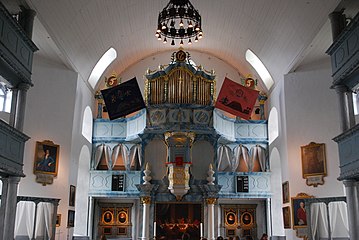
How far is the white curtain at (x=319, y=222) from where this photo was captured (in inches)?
674

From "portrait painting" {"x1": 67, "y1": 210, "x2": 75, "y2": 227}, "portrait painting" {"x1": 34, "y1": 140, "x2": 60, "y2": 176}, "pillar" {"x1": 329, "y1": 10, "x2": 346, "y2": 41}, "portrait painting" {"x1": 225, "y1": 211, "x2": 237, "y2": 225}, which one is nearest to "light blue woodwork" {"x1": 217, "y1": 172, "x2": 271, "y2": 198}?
"portrait painting" {"x1": 225, "y1": 211, "x2": 237, "y2": 225}

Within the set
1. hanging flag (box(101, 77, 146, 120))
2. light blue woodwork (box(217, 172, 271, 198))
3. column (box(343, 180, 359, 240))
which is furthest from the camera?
light blue woodwork (box(217, 172, 271, 198))

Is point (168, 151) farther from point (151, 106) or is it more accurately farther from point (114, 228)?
point (114, 228)

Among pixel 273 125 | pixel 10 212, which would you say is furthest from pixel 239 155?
pixel 10 212

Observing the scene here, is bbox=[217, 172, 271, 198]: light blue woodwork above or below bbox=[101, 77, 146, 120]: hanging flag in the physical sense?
below

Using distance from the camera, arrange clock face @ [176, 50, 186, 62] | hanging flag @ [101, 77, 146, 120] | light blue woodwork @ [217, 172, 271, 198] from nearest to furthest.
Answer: hanging flag @ [101, 77, 146, 120] → light blue woodwork @ [217, 172, 271, 198] → clock face @ [176, 50, 186, 62]

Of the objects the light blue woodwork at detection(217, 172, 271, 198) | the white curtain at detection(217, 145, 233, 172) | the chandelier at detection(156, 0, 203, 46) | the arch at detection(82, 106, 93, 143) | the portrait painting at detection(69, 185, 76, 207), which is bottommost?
the portrait painting at detection(69, 185, 76, 207)

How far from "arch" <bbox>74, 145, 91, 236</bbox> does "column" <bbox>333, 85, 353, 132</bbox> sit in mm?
13556

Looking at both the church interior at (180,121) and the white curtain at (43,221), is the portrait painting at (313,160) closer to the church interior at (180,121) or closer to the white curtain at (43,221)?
the church interior at (180,121)

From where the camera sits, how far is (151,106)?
23812 mm

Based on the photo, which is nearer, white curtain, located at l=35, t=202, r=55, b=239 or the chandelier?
the chandelier

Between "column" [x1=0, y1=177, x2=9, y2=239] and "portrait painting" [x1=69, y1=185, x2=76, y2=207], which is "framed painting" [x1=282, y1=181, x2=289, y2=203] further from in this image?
"column" [x1=0, y1=177, x2=9, y2=239]

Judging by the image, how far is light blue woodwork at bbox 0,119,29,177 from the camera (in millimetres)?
A: 12977

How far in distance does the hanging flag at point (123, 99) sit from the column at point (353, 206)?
32.6 feet
